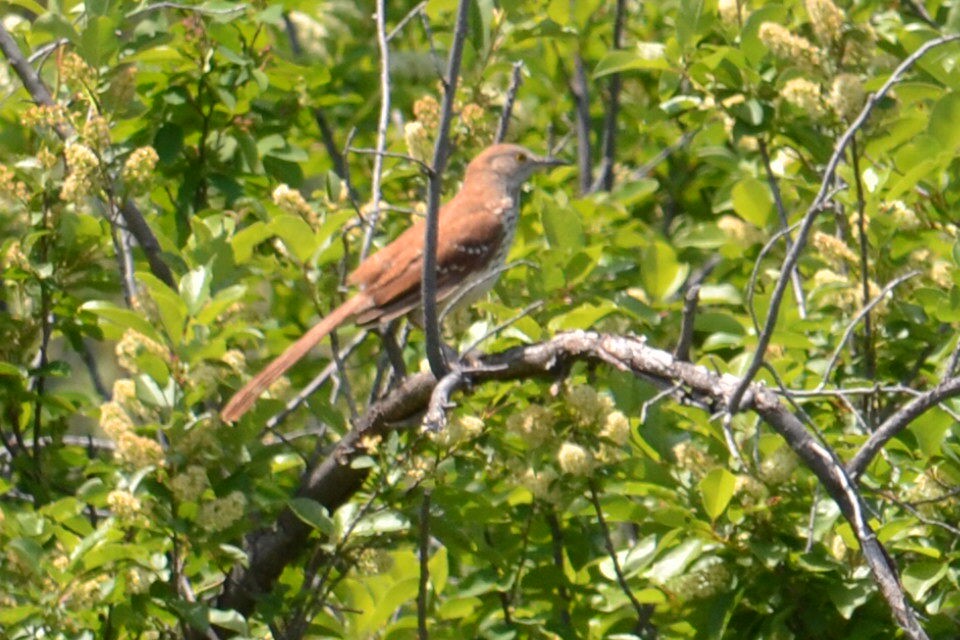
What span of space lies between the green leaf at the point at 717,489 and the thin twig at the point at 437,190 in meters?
0.67

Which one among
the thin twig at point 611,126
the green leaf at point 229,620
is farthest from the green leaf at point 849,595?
the thin twig at point 611,126

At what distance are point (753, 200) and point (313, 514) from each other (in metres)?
1.85

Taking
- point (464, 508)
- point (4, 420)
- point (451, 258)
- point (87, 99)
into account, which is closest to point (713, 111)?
point (451, 258)

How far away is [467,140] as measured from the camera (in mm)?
4742

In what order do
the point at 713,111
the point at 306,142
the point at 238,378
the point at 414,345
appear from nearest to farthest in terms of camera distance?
the point at 238,378
the point at 713,111
the point at 414,345
the point at 306,142

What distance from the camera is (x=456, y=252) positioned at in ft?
17.2

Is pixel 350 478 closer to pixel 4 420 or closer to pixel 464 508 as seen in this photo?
pixel 464 508

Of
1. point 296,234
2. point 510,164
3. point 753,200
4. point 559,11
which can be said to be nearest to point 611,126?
point 510,164

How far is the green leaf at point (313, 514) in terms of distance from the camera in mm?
3564

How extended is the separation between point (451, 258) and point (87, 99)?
5.23 feet

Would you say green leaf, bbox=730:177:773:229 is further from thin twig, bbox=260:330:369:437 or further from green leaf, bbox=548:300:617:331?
thin twig, bbox=260:330:369:437

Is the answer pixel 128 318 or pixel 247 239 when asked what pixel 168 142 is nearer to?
pixel 247 239

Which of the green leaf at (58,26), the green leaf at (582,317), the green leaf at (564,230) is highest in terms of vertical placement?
the green leaf at (58,26)

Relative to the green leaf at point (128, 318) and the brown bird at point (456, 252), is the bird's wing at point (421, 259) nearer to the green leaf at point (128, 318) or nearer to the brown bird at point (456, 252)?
the brown bird at point (456, 252)
